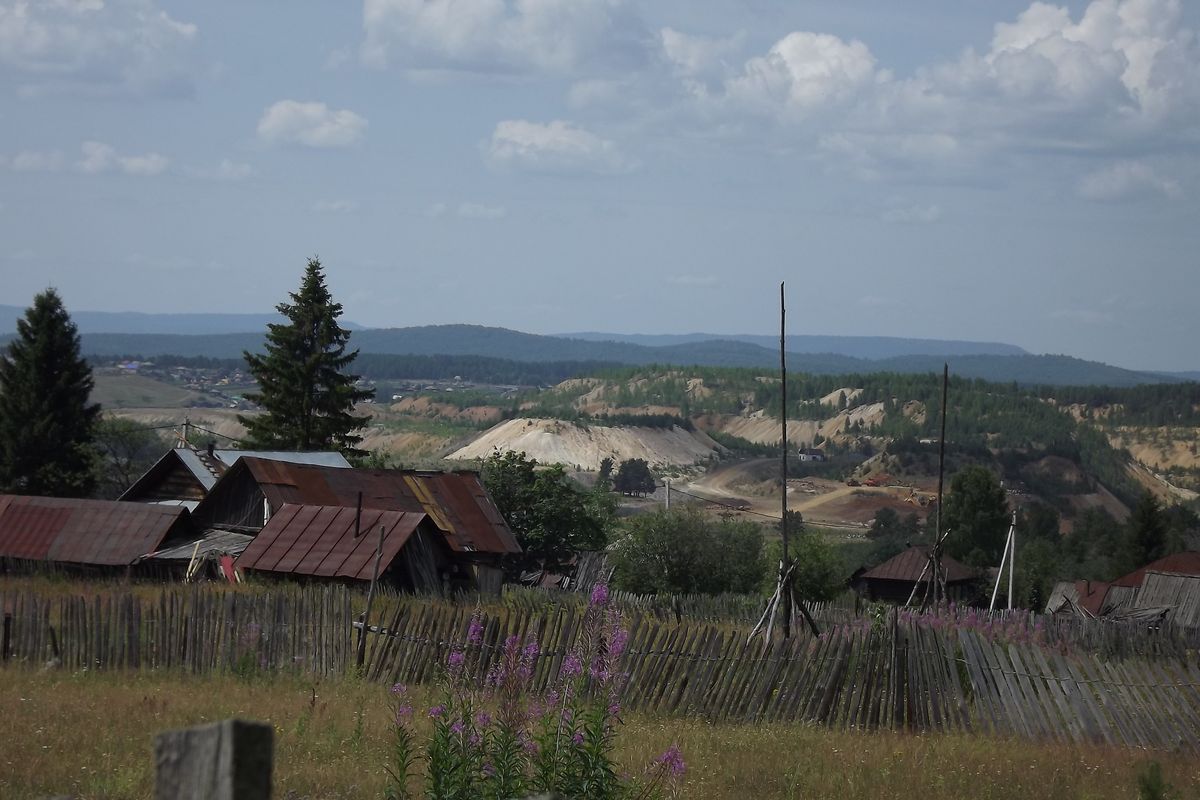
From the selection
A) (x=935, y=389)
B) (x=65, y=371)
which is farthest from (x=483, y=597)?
(x=935, y=389)

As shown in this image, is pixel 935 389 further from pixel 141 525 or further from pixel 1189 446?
pixel 141 525

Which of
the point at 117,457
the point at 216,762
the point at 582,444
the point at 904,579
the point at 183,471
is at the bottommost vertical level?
the point at 582,444

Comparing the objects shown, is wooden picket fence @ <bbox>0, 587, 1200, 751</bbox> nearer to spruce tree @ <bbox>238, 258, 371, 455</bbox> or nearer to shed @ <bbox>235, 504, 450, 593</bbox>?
shed @ <bbox>235, 504, 450, 593</bbox>

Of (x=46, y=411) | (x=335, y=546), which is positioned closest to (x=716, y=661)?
(x=335, y=546)

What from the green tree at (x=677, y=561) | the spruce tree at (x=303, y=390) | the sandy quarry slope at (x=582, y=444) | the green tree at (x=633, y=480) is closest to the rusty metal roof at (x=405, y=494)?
the green tree at (x=677, y=561)

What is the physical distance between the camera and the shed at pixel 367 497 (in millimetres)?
30078

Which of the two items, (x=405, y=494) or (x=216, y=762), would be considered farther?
(x=405, y=494)

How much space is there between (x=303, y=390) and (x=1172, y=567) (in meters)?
31.6

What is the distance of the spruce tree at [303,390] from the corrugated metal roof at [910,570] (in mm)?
20275

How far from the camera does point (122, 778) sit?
902 cm

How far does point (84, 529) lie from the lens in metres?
30.8

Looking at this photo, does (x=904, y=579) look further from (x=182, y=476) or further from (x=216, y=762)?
(x=216, y=762)

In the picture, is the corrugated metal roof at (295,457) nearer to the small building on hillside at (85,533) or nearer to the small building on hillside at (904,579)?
the small building on hillside at (85,533)

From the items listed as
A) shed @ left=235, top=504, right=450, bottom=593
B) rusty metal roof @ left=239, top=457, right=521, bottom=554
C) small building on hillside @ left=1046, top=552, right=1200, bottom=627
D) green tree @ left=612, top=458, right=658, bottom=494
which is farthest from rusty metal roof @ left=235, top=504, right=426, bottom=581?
green tree @ left=612, top=458, right=658, bottom=494
